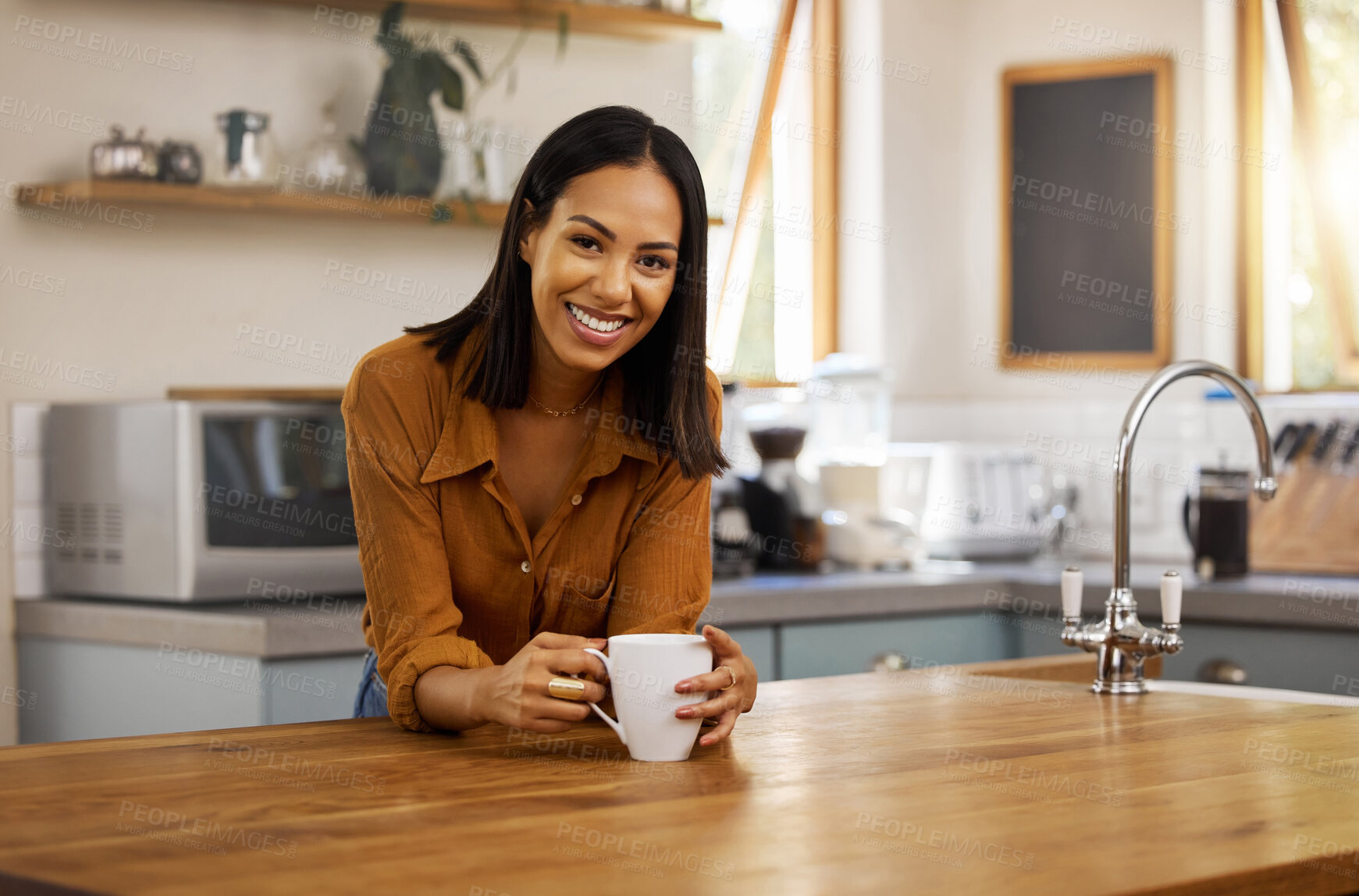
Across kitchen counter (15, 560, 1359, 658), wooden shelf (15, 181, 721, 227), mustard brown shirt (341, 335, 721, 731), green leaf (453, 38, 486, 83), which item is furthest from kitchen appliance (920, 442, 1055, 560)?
→ mustard brown shirt (341, 335, 721, 731)

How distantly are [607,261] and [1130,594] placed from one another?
28.7 inches

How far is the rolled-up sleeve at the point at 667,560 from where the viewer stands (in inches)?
60.9

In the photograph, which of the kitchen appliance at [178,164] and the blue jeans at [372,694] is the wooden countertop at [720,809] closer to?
the blue jeans at [372,694]

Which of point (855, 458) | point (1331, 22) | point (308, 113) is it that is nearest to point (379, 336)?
point (308, 113)

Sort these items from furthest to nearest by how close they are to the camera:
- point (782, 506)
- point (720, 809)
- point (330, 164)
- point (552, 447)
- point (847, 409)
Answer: point (847, 409)
point (782, 506)
point (330, 164)
point (552, 447)
point (720, 809)

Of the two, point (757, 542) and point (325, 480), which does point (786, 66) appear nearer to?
point (757, 542)

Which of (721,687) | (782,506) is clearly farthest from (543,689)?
(782,506)

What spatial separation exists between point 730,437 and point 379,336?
915 mm

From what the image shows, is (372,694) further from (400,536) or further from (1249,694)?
(1249,694)

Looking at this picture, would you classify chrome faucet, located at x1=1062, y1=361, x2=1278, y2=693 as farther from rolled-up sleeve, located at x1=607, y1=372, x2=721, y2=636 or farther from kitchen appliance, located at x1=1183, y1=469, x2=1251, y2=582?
kitchen appliance, located at x1=1183, y1=469, x2=1251, y2=582

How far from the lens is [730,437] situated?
3.52 m

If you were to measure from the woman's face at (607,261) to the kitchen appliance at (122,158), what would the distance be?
1477 mm

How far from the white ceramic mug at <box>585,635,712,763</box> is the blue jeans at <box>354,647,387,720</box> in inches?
18.2

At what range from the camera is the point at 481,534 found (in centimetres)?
158
